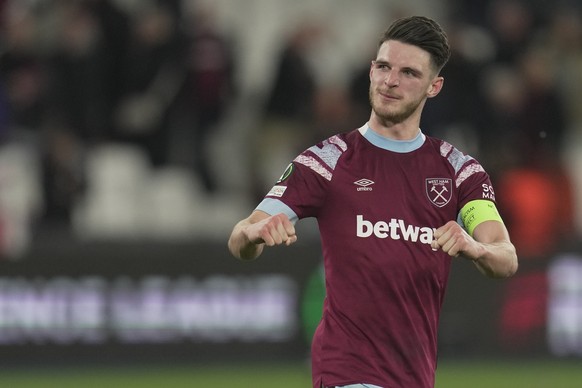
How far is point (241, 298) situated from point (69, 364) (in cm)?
170

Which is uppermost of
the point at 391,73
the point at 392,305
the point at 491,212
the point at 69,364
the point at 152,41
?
the point at 152,41

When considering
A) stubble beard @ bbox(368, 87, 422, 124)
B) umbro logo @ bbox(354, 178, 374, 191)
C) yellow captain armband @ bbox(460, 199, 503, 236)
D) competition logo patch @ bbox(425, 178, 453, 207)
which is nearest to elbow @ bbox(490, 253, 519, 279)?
yellow captain armband @ bbox(460, 199, 503, 236)

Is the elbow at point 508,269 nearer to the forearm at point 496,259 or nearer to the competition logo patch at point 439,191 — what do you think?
the forearm at point 496,259

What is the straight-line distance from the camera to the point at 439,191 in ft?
21.5

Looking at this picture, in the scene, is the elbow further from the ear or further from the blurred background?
the blurred background

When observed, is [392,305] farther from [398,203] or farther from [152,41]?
[152,41]

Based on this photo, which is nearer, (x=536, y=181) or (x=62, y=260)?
(x=62, y=260)

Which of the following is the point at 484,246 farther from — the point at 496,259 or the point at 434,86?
the point at 434,86

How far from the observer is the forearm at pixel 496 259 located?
611cm

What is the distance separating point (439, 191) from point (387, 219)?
297 millimetres

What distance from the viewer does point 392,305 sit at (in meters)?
6.42

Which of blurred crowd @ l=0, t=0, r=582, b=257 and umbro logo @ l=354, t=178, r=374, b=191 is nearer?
umbro logo @ l=354, t=178, r=374, b=191

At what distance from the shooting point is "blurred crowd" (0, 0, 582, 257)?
14195mm

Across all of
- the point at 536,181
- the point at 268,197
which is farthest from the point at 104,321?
the point at 268,197
